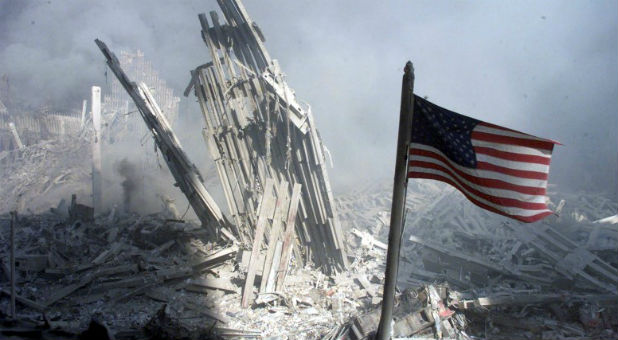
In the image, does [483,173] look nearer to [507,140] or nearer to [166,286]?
[507,140]

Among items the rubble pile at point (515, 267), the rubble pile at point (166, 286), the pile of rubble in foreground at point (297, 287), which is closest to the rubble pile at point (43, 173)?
the pile of rubble in foreground at point (297, 287)

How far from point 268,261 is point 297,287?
0.85 metres

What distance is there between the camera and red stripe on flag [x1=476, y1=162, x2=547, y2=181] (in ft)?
8.96

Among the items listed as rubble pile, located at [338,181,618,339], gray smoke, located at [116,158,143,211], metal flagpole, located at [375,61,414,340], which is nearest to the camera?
metal flagpole, located at [375,61,414,340]

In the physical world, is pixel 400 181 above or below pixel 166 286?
above

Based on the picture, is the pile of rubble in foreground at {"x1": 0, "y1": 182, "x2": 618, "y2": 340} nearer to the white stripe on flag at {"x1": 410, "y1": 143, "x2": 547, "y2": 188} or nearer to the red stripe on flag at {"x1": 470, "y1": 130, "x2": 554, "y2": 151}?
the white stripe on flag at {"x1": 410, "y1": 143, "x2": 547, "y2": 188}

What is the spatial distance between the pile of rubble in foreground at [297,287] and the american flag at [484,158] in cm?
362

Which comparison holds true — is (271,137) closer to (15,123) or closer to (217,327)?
(217,327)

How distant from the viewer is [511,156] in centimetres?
274

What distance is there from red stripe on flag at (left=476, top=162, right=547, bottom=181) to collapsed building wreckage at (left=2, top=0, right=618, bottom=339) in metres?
3.73

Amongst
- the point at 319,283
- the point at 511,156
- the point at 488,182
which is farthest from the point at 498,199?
the point at 319,283

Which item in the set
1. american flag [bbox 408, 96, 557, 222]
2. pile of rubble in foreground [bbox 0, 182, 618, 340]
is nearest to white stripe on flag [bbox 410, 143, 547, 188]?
american flag [bbox 408, 96, 557, 222]

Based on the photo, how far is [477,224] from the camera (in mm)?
11508

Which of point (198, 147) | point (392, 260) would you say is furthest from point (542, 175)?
point (198, 147)
